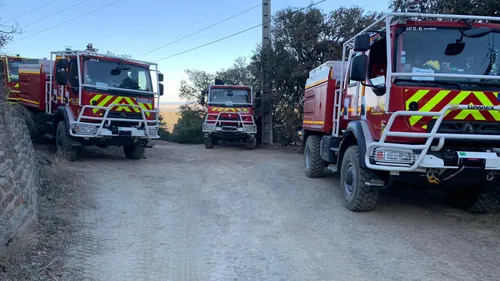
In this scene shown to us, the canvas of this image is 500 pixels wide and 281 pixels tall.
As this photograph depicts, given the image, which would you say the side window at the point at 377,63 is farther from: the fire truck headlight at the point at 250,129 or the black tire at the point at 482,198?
the fire truck headlight at the point at 250,129

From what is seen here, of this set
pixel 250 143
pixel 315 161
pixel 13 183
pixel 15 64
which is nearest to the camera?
pixel 13 183

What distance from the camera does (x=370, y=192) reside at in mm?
6066

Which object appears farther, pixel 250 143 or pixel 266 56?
pixel 266 56

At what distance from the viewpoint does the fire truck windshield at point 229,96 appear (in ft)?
52.1

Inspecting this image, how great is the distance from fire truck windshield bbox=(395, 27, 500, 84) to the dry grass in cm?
476

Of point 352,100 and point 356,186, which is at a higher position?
point 352,100

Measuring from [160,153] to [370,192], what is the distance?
911 centimetres

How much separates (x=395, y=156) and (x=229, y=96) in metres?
11.2

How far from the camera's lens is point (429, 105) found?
Answer: 5.17 meters

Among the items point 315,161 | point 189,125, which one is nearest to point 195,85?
point 189,125

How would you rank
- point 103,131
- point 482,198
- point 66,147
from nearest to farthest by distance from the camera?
point 482,198 → point 103,131 → point 66,147

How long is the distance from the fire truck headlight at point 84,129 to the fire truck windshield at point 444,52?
7363 millimetres

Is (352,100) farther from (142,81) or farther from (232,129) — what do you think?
(232,129)

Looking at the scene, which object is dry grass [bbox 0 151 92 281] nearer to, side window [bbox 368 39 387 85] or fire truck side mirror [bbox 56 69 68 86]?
fire truck side mirror [bbox 56 69 68 86]
